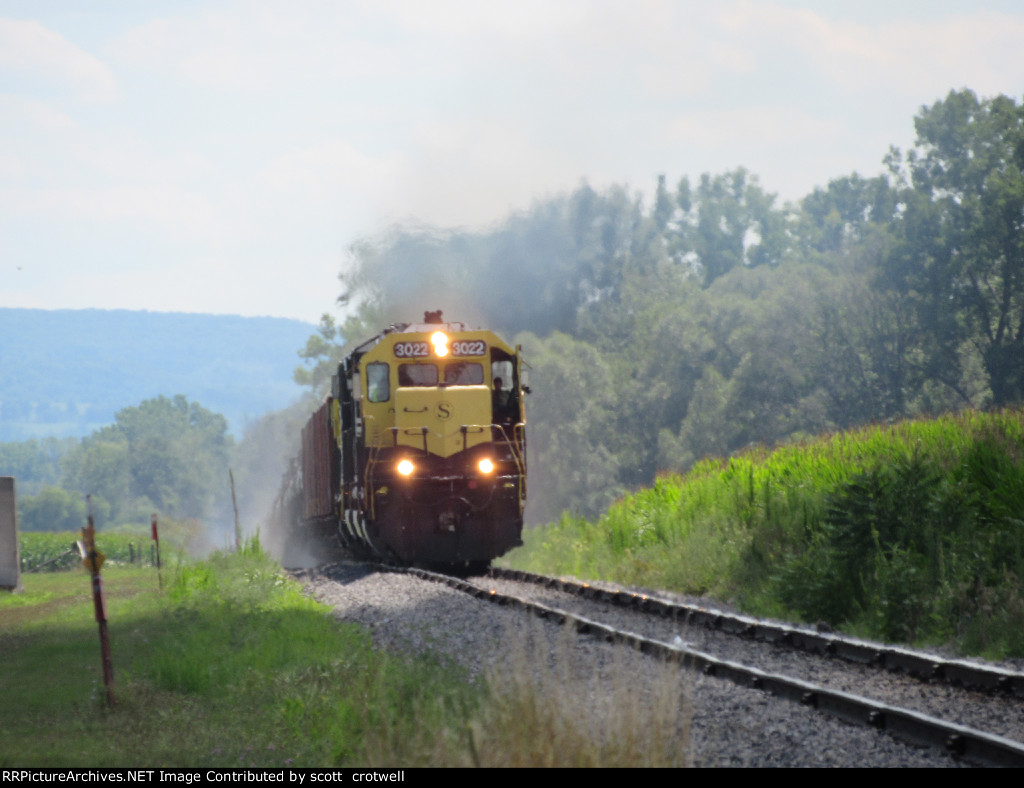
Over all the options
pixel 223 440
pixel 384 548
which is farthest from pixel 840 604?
pixel 223 440

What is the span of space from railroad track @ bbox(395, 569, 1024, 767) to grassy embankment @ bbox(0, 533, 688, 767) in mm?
918

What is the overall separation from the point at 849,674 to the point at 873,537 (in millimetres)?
3958

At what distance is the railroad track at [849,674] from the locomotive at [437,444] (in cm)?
452

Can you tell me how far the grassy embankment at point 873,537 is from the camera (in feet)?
36.9

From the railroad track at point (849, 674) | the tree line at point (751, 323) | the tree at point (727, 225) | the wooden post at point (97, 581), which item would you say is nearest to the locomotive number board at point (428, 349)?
the railroad track at point (849, 674)

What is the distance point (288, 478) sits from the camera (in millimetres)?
37844

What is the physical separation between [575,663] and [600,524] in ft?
40.8

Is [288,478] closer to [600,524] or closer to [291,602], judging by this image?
[600,524]

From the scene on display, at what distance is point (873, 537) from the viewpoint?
41.6ft

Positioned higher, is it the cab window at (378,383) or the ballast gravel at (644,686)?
the cab window at (378,383)

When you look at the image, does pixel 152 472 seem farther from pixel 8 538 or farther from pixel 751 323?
pixel 8 538

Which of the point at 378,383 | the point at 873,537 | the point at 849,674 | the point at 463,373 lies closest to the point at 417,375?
the point at 378,383

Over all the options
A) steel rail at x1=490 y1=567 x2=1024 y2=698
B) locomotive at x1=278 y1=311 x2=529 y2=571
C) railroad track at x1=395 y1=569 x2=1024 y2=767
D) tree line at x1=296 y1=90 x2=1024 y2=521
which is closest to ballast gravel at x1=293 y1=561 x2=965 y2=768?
railroad track at x1=395 y1=569 x2=1024 y2=767

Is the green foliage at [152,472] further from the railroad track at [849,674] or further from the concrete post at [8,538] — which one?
the railroad track at [849,674]
